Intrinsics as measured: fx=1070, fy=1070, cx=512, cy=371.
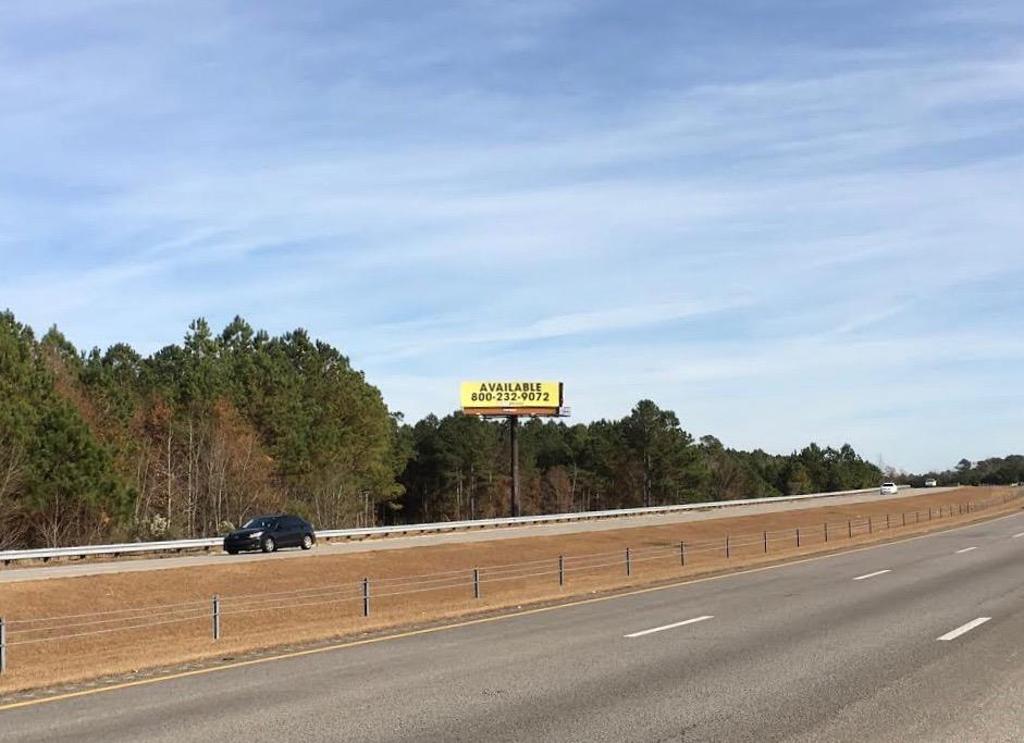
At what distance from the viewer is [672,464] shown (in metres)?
136

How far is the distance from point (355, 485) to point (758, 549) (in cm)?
6290

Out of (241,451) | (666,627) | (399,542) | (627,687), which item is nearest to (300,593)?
(399,542)

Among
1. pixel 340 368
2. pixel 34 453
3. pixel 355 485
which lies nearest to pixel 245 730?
pixel 34 453

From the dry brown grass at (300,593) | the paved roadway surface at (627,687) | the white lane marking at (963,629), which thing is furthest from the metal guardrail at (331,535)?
the white lane marking at (963,629)

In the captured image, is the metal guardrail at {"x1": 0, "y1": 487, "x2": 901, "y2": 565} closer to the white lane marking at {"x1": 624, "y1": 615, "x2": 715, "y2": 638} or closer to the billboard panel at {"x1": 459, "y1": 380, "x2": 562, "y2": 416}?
the billboard panel at {"x1": 459, "y1": 380, "x2": 562, "y2": 416}

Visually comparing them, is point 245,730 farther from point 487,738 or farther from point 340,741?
point 487,738

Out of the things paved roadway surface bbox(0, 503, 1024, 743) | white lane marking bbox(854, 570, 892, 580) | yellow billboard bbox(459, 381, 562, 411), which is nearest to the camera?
paved roadway surface bbox(0, 503, 1024, 743)

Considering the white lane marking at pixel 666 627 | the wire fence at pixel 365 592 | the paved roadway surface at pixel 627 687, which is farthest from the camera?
the wire fence at pixel 365 592

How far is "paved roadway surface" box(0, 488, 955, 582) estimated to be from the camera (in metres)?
37.5

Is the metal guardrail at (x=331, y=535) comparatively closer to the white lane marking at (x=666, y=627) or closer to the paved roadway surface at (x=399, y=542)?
the paved roadway surface at (x=399, y=542)

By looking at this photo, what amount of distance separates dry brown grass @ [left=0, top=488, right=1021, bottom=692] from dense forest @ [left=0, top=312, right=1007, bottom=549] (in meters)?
19.8

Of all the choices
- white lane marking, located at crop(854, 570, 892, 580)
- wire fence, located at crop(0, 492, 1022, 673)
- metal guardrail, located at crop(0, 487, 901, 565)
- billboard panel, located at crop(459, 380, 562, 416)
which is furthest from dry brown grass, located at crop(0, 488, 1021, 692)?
billboard panel, located at crop(459, 380, 562, 416)

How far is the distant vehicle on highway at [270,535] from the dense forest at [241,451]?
11612mm

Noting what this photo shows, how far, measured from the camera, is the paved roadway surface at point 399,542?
37.5m
